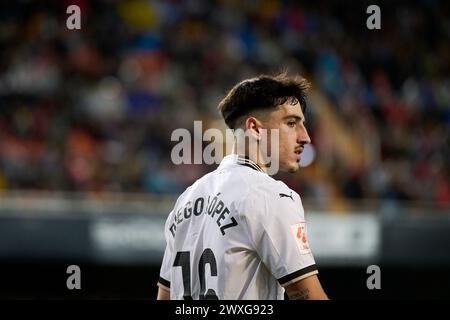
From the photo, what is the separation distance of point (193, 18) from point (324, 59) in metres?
2.07

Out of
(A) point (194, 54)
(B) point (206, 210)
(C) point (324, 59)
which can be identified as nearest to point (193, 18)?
(A) point (194, 54)

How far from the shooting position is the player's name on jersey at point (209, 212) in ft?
11.8

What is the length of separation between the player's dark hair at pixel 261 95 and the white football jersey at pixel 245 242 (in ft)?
0.91

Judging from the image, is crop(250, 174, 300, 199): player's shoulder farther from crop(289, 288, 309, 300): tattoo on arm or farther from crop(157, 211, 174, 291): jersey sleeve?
crop(157, 211, 174, 291): jersey sleeve

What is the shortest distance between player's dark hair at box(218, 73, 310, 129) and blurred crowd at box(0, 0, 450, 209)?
6.41 m

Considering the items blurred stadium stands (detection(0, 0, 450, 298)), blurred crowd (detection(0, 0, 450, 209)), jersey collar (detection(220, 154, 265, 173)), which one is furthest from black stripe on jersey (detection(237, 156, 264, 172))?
blurred crowd (detection(0, 0, 450, 209))

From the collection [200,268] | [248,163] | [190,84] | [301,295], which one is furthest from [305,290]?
[190,84]

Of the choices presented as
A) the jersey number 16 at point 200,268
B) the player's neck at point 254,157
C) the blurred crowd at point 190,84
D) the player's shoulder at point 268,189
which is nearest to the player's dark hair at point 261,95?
the player's neck at point 254,157

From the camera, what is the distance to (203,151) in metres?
10.3

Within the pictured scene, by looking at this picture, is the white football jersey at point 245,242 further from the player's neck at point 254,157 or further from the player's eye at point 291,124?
the player's eye at point 291,124

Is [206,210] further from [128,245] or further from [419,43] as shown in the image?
[419,43]

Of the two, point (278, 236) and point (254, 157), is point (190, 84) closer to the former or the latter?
point (254, 157)

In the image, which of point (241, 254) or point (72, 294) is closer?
point (241, 254)

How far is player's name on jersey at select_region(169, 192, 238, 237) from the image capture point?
3588 millimetres
